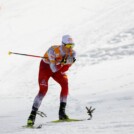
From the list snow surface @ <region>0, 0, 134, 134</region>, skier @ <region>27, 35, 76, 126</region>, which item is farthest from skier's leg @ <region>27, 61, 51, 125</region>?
snow surface @ <region>0, 0, 134, 134</region>

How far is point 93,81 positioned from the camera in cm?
1409

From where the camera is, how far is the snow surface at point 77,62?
8.55 m

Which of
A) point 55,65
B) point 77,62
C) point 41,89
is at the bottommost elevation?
point 41,89

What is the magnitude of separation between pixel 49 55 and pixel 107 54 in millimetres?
8355

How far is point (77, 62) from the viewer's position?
1616 centimetres

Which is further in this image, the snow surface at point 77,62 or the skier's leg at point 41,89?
the snow surface at point 77,62

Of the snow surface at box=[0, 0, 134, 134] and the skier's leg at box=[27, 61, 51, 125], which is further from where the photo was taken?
the snow surface at box=[0, 0, 134, 134]

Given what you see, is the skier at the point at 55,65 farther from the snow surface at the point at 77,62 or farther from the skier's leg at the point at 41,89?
the snow surface at the point at 77,62

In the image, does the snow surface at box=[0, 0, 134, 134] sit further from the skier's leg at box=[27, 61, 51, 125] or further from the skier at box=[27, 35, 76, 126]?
the skier at box=[27, 35, 76, 126]

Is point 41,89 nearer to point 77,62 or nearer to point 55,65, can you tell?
point 55,65

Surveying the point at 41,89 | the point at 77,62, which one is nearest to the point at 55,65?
the point at 41,89

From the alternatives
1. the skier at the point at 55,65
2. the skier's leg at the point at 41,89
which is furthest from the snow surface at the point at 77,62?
the skier at the point at 55,65

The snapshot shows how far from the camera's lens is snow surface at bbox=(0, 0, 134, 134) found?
28.1 ft

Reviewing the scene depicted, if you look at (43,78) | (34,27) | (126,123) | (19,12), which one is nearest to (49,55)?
(43,78)
